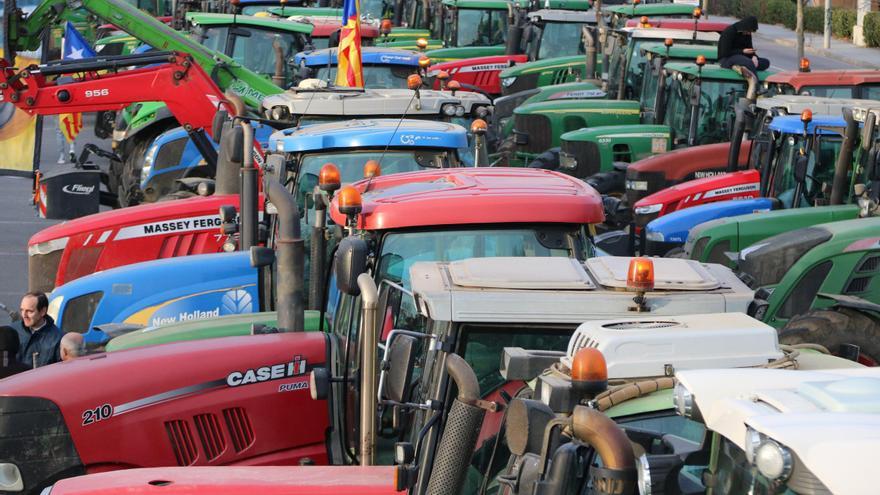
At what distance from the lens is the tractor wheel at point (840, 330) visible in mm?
9750

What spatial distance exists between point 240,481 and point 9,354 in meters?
5.43

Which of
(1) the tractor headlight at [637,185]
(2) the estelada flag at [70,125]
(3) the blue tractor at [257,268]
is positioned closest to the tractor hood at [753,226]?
(3) the blue tractor at [257,268]

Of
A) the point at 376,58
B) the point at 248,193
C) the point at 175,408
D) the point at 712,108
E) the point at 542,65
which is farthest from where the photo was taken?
the point at 542,65

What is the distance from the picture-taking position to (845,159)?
41.3ft

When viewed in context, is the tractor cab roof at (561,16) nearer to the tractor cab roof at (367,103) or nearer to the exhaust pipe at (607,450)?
the tractor cab roof at (367,103)

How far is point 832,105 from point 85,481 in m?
9.44

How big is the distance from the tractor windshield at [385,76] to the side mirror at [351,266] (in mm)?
12718

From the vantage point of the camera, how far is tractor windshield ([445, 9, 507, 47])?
29.6 meters

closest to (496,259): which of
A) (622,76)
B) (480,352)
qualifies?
(480,352)

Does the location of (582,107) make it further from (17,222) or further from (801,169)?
(801,169)

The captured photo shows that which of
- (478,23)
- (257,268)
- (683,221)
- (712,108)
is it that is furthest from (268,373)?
(478,23)

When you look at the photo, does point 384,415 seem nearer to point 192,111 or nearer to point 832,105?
point 832,105

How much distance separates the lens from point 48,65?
1492cm

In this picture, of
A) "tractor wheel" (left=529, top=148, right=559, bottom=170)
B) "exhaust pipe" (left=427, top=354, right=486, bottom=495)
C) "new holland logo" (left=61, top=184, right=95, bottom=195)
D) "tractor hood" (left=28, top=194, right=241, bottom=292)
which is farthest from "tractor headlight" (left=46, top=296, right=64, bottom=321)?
"tractor wheel" (left=529, top=148, right=559, bottom=170)
